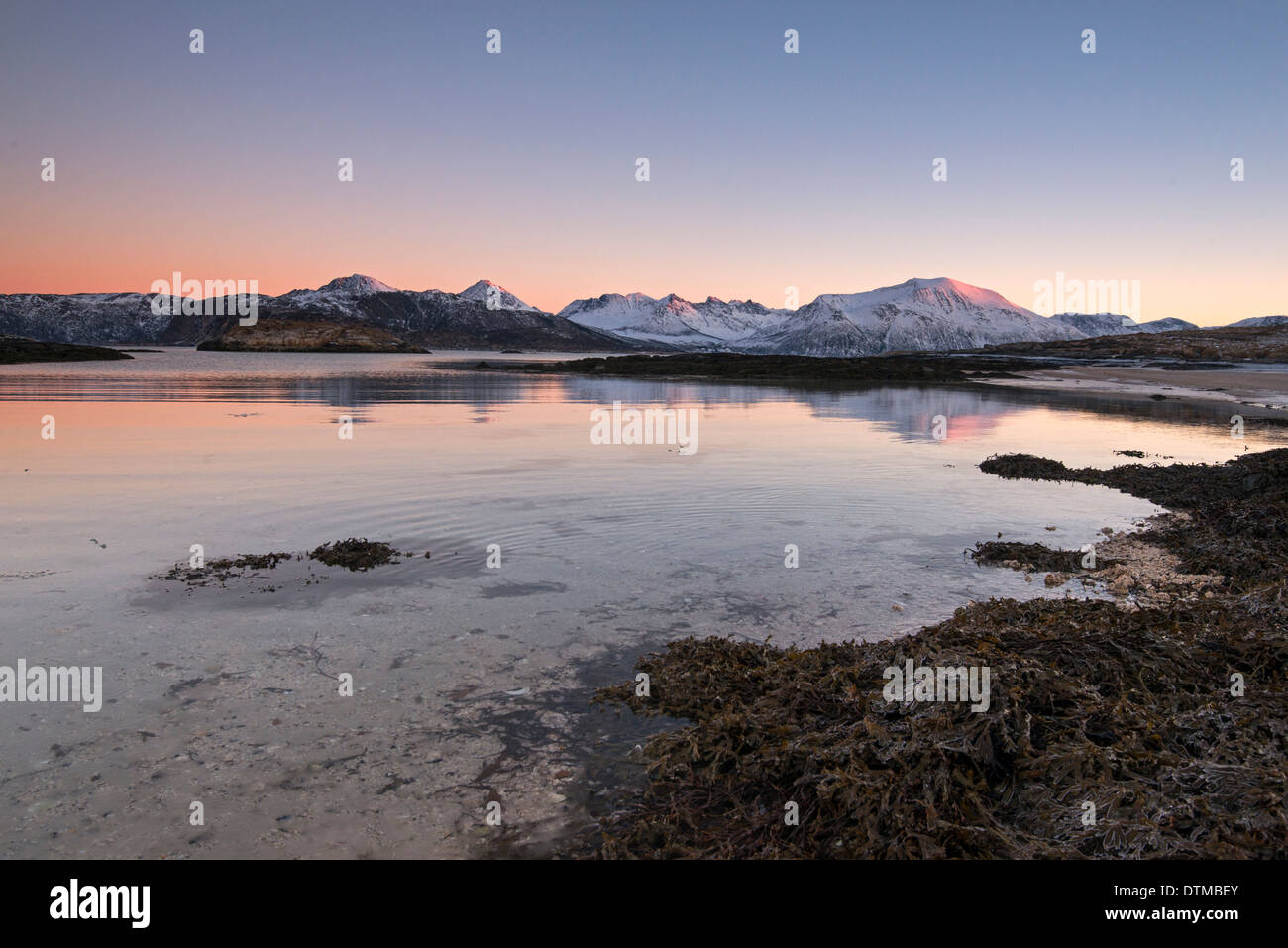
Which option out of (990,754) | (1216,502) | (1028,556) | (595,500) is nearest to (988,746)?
(990,754)

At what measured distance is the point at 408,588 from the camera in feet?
34.7

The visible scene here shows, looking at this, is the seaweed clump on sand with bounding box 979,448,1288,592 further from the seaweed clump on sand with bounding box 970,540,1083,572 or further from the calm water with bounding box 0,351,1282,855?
the seaweed clump on sand with bounding box 970,540,1083,572

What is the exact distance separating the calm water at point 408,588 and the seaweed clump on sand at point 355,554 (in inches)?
13.6

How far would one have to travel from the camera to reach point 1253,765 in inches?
199

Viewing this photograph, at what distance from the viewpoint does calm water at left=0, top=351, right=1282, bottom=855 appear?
5781 mm

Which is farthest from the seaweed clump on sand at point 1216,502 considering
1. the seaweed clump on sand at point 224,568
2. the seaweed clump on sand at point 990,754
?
the seaweed clump on sand at point 224,568

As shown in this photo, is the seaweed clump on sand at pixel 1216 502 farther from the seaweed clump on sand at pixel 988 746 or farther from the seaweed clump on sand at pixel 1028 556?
the seaweed clump on sand at pixel 988 746

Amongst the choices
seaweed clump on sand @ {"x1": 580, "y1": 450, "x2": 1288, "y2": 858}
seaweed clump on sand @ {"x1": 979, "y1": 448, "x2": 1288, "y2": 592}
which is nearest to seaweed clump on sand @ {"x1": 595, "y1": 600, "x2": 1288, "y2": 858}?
seaweed clump on sand @ {"x1": 580, "y1": 450, "x2": 1288, "y2": 858}

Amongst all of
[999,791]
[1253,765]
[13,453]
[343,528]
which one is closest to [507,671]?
[999,791]

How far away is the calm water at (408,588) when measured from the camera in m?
5.78

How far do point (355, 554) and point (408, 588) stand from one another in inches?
72.7

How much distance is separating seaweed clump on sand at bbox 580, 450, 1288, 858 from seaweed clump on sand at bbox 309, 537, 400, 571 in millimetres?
5477

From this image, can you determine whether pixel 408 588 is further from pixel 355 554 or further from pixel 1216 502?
pixel 1216 502
